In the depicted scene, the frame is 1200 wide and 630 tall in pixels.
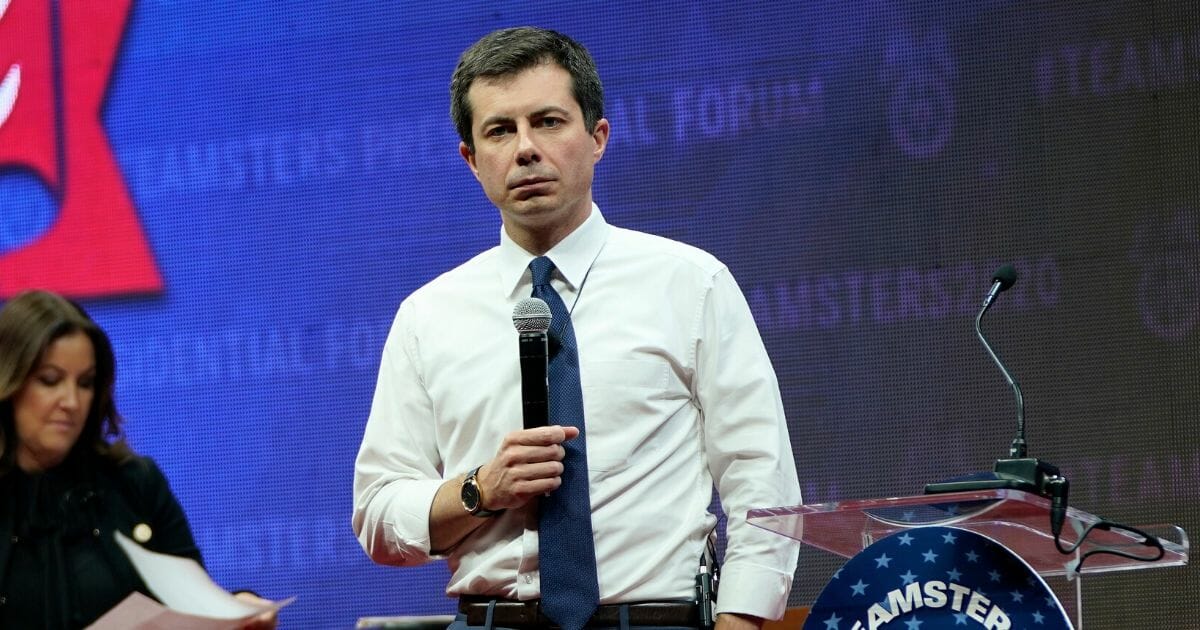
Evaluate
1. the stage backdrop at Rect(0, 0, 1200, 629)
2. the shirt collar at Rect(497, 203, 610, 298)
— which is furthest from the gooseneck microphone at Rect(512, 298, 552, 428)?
the stage backdrop at Rect(0, 0, 1200, 629)

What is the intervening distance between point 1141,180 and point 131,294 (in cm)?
277

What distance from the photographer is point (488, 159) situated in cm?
226

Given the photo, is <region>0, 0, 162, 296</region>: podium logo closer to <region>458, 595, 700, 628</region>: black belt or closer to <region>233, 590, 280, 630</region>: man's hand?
<region>233, 590, 280, 630</region>: man's hand

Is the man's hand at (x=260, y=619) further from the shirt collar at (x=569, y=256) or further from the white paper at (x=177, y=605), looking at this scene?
the shirt collar at (x=569, y=256)

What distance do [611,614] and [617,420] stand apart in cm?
31

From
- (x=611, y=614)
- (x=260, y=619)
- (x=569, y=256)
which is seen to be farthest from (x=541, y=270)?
(x=260, y=619)

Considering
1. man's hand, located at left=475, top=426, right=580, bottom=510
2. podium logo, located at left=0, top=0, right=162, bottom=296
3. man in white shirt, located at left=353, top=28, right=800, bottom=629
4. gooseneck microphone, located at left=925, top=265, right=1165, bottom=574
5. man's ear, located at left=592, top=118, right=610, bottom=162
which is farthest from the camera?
podium logo, located at left=0, top=0, right=162, bottom=296

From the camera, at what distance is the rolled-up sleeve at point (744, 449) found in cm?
209

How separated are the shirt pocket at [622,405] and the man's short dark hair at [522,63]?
1.45 ft

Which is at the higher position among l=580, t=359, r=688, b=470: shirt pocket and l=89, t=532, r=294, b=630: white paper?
l=580, t=359, r=688, b=470: shirt pocket

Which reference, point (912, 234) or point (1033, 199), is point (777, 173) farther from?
point (1033, 199)

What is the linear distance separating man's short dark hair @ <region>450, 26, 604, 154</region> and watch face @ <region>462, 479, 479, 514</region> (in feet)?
2.07

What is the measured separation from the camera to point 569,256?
228 cm

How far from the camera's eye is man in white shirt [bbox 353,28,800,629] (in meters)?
2.09
